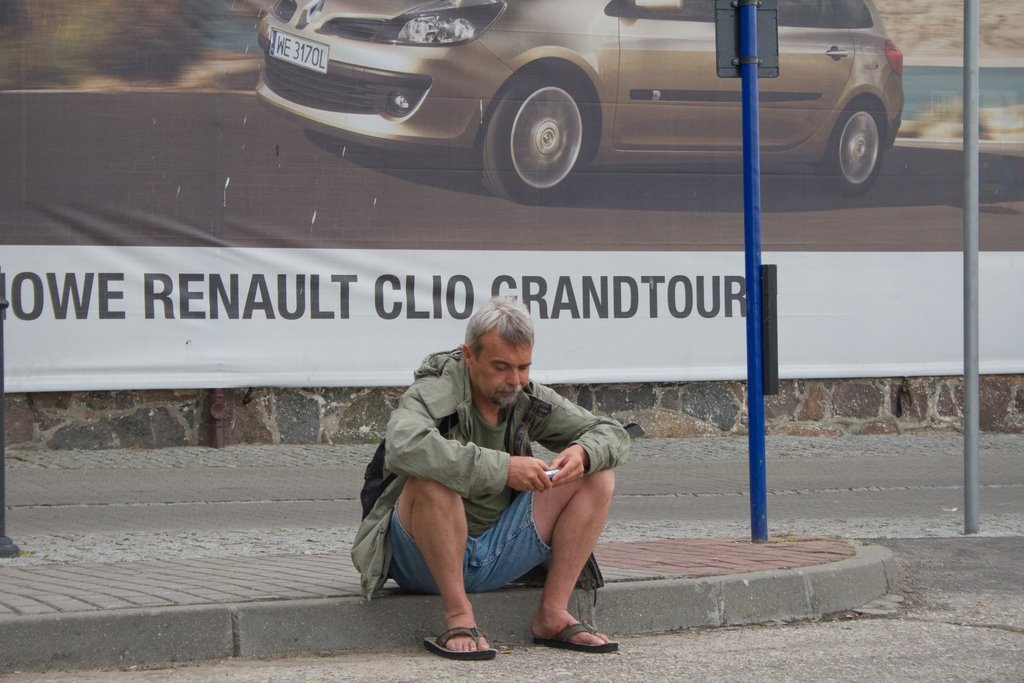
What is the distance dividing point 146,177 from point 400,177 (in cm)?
202

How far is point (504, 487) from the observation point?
460 centimetres

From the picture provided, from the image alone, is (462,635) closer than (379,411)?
Yes

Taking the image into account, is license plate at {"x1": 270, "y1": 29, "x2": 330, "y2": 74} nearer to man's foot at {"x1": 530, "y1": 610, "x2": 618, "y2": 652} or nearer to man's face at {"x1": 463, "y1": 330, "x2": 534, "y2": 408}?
man's face at {"x1": 463, "y1": 330, "x2": 534, "y2": 408}

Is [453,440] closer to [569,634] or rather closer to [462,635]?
[462,635]

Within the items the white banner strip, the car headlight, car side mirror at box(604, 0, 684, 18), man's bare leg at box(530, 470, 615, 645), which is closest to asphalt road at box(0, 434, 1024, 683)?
man's bare leg at box(530, 470, 615, 645)

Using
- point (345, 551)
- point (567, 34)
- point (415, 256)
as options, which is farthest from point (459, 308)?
point (345, 551)

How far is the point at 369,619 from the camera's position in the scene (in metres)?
4.76

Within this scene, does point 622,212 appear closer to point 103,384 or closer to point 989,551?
point 103,384

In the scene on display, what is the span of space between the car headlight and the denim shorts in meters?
7.24

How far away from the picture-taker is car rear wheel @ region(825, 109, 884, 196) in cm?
1240

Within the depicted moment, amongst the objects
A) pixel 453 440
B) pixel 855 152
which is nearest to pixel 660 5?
pixel 855 152

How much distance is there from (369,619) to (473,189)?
7.14 meters

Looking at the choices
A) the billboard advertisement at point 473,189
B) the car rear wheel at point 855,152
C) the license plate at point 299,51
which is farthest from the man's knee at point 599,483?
the car rear wheel at point 855,152

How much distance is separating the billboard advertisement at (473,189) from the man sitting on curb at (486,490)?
653 cm
